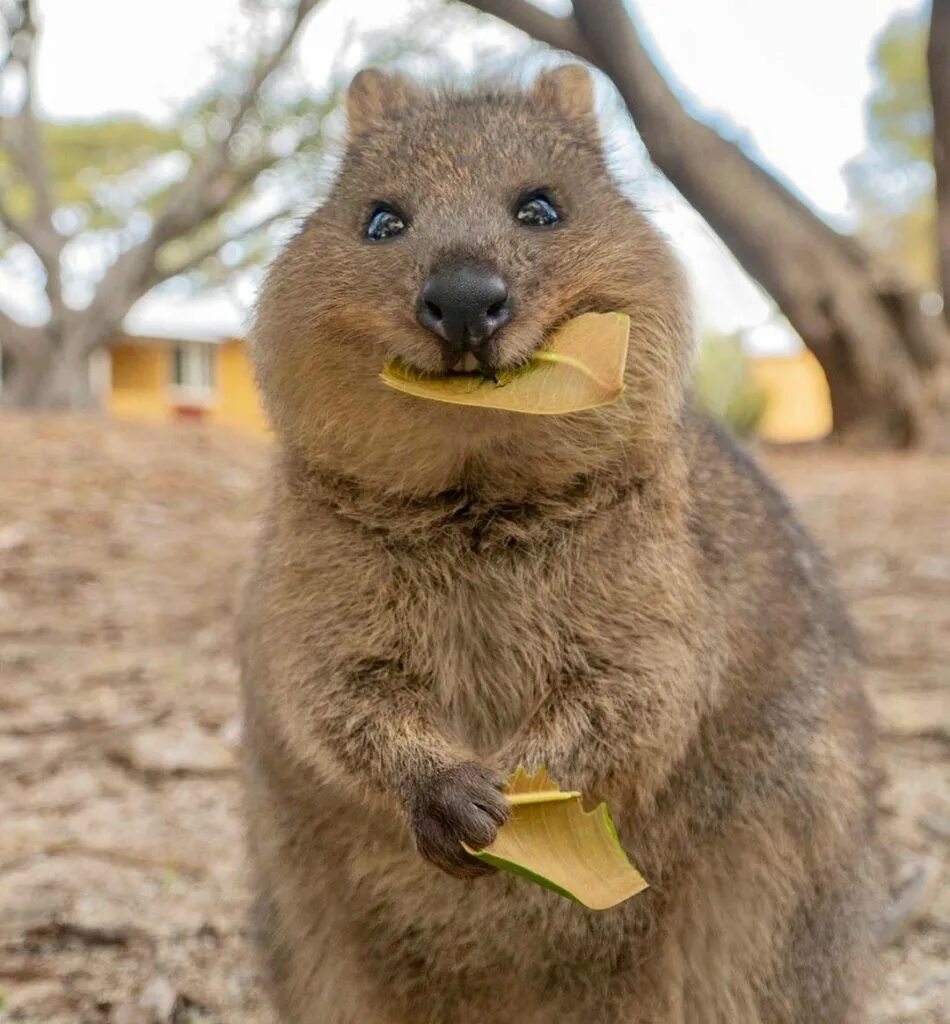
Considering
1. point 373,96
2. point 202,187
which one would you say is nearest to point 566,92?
point 373,96

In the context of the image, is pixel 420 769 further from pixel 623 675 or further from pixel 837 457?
pixel 837 457

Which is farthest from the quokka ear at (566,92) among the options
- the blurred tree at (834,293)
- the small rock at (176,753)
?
the blurred tree at (834,293)

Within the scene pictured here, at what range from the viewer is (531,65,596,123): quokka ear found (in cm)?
311

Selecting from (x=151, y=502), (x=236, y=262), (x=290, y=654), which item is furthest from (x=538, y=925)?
(x=236, y=262)

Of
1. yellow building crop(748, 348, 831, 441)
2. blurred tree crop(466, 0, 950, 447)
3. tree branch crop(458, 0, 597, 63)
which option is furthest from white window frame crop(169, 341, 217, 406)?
tree branch crop(458, 0, 597, 63)

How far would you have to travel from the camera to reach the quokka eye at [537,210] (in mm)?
2559

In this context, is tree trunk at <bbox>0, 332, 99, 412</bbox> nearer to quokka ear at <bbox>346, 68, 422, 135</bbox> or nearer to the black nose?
quokka ear at <bbox>346, 68, 422, 135</bbox>

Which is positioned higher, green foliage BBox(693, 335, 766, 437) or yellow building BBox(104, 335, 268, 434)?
green foliage BBox(693, 335, 766, 437)

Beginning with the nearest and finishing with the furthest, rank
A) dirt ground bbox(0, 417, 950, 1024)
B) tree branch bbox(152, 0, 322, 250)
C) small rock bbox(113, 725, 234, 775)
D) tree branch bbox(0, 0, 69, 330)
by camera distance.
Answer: dirt ground bbox(0, 417, 950, 1024), small rock bbox(113, 725, 234, 775), tree branch bbox(152, 0, 322, 250), tree branch bbox(0, 0, 69, 330)

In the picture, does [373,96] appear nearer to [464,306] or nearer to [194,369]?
[464,306]

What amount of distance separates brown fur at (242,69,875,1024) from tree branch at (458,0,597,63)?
4831 millimetres

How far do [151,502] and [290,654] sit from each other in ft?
19.8

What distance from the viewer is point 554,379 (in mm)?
2148

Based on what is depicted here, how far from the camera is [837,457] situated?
1221cm
